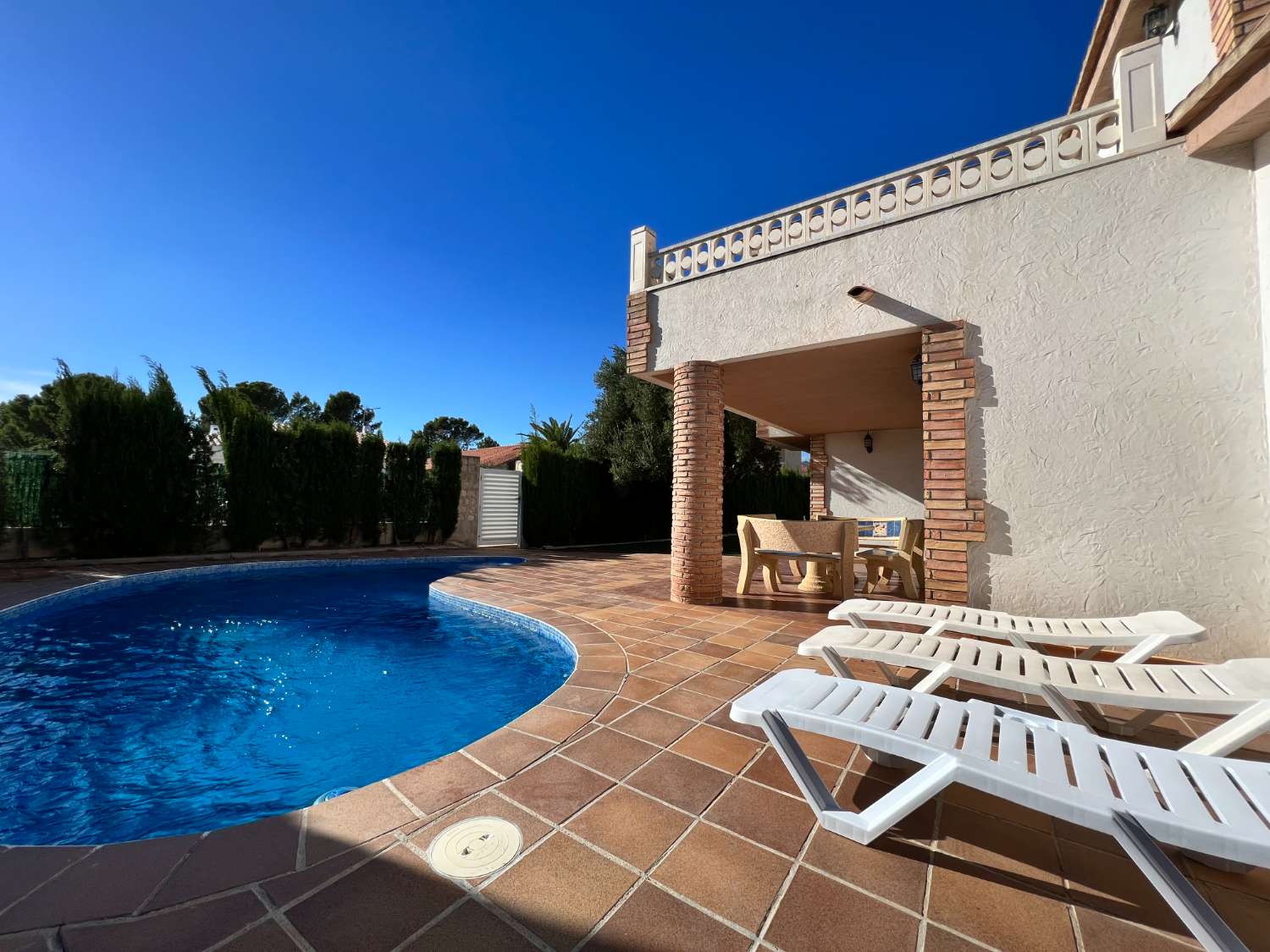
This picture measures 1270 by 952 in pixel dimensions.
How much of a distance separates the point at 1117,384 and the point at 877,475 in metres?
8.01

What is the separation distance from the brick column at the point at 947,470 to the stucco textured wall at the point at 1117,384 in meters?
0.12

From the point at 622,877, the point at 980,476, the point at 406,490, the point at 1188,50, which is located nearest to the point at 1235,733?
the point at 622,877

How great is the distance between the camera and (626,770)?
8.14 feet

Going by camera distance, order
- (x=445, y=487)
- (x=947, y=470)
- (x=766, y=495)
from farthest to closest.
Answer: (x=766, y=495)
(x=445, y=487)
(x=947, y=470)

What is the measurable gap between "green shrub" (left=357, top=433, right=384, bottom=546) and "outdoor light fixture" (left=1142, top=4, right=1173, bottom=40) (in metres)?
17.3

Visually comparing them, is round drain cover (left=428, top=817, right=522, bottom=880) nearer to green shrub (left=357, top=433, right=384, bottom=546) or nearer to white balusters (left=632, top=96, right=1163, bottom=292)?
white balusters (left=632, top=96, right=1163, bottom=292)

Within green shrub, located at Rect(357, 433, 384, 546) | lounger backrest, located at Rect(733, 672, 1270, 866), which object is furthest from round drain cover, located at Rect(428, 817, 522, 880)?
green shrub, located at Rect(357, 433, 384, 546)

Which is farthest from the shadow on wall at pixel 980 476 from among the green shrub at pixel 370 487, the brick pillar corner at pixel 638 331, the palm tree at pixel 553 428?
the palm tree at pixel 553 428

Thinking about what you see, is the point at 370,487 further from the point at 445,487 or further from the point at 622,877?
the point at 622,877

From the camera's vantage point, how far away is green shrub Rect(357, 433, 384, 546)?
14.6 metres

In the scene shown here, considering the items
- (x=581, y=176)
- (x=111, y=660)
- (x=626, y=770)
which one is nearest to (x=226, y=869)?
(x=626, y=770)

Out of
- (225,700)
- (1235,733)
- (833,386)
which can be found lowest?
(225,700)

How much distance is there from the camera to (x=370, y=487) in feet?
48.2

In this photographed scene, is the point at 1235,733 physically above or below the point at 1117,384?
below
